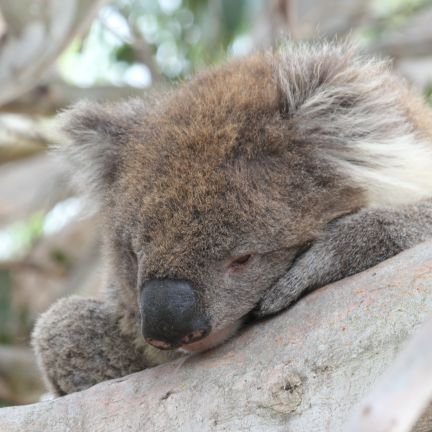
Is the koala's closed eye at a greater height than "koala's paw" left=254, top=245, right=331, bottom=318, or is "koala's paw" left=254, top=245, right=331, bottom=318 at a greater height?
the koala's closed eye

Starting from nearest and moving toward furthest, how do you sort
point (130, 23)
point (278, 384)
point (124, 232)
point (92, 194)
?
point (278, 384), point (124, 232), point (92, 194), point (130, 23)

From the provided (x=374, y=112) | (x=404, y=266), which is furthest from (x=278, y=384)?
(x=374, y=112)

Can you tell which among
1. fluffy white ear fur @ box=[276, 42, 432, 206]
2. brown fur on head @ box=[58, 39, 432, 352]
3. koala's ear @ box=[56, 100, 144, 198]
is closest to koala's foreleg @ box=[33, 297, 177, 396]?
brown fur on head @ box=[58, 39, 432, 352]

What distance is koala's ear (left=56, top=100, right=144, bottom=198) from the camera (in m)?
3.55

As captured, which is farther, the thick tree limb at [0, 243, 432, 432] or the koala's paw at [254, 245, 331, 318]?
the koala's paw at [254, 245, 331, 318]

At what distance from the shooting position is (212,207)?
9.52ft

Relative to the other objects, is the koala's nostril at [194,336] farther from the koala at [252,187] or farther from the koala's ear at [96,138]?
the koala's ear at [96,138]

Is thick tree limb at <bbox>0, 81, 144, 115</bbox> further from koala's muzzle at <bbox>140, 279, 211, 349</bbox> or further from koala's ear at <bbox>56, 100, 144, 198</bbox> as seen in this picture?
koala's muzzle at <bbox>140, 279, 211, 349</bbox>

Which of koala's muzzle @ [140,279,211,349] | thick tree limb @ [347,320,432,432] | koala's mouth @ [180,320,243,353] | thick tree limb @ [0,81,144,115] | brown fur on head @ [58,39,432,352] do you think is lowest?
koala's mouth @ [180,320,243,353]

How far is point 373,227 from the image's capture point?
116 inches

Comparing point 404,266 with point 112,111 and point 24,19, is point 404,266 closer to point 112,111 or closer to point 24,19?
point 112,111

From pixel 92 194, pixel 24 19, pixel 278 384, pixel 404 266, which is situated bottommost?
pixel 278 384

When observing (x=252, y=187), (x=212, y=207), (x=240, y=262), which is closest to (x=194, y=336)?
(x=240, y=262)

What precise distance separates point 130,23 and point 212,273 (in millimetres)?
5169
